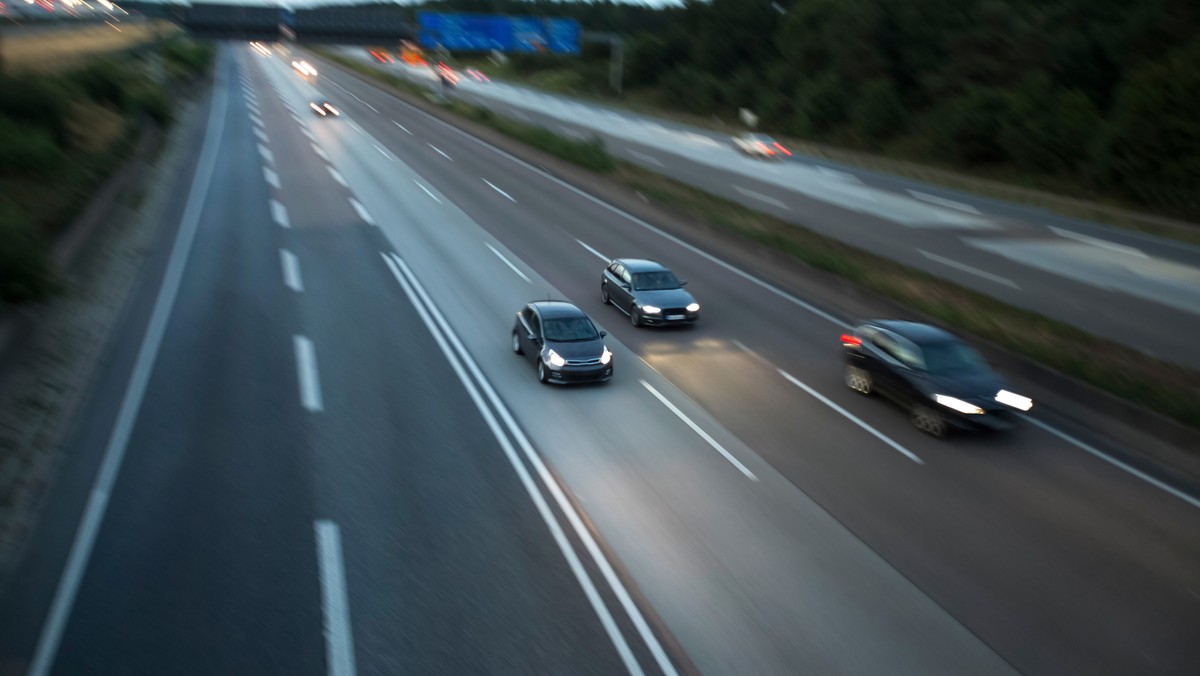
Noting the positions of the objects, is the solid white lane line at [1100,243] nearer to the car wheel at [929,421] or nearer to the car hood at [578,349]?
the car wheel at [929,421]

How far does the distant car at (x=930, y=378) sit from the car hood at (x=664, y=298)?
432 centimetres

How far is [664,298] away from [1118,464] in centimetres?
994

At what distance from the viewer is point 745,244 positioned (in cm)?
2864

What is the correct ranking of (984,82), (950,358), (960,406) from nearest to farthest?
(960,406) → (950,358) → (984,82)

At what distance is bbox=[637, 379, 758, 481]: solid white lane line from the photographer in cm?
1395

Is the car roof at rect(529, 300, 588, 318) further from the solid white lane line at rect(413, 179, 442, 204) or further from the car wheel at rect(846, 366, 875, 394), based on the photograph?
the solid white lane line at rect(413, 179, 442, 204)

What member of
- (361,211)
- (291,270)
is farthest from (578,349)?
(361,211)

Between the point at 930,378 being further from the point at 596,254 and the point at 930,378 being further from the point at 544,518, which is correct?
the point at 596,254

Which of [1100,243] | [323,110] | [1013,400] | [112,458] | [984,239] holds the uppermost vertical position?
[1100,243]

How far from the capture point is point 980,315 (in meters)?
21.6

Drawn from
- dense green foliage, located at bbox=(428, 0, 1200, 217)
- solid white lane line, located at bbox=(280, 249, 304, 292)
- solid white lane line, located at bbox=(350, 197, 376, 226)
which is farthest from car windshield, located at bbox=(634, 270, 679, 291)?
dense green foliage, located at bbox=(428, 0, 1200, 217)

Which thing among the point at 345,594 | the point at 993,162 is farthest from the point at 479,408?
the point at 993,162

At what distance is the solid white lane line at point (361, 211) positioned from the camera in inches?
1227

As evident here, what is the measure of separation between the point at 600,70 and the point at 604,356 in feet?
340
